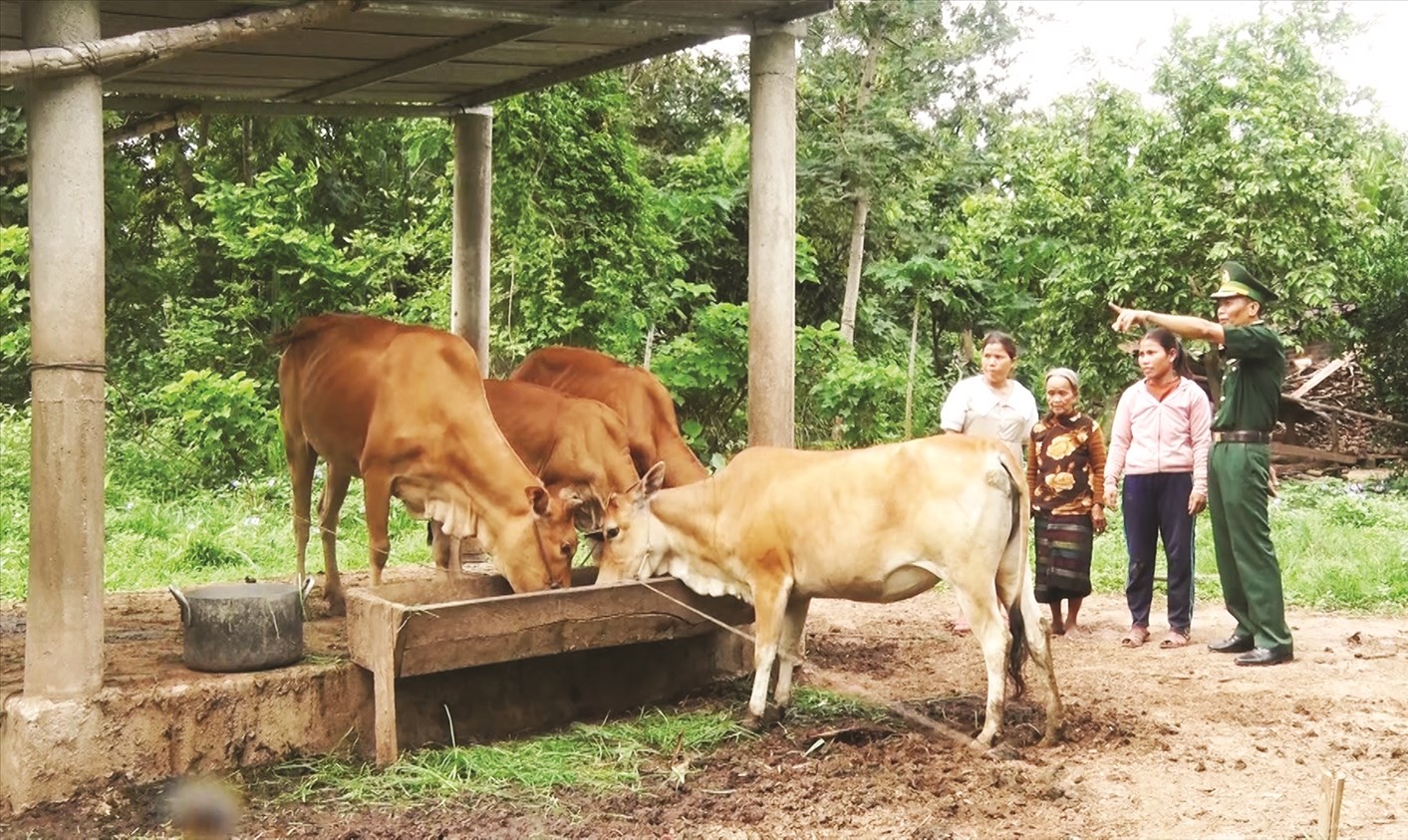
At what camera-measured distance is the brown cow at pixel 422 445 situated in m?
6.19

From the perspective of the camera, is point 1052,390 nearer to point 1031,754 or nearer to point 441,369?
point 1031,754

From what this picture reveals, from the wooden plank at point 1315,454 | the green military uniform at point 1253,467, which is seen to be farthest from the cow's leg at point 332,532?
the wooden plank at point 1315,454

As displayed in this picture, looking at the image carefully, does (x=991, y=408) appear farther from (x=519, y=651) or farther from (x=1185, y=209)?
(x=1185, y=209)

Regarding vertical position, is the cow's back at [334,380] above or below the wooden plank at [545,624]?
above

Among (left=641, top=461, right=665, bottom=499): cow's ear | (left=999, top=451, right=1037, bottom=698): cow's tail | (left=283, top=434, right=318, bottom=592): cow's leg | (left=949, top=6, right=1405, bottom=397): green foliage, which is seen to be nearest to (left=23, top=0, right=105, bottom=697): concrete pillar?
(left=641, top=461, right=665, bottom=499): cow's ear

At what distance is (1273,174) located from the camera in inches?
560

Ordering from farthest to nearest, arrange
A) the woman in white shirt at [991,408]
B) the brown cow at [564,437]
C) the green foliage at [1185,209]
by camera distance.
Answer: the green foliage at [1185,209]
the woman in white shirt at [991,408]
the brown cow at [564,437]

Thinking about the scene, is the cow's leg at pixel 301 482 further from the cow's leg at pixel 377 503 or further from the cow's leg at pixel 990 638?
the cow's leg at pixel 990 638

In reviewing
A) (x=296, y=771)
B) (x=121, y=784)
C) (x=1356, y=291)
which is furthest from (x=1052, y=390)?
(x=1356, y=291)

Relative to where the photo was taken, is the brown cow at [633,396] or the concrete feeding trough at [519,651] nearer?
the concrete feeding trough at [519,651]

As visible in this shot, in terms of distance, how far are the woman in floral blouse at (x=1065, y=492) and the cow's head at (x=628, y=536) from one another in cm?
275

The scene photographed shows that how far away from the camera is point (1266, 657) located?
7.12 meters

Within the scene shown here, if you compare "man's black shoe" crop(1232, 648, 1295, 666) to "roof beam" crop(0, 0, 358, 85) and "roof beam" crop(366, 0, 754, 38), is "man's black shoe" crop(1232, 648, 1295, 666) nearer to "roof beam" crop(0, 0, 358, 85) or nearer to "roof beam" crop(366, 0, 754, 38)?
"roof beam" crop(366, 0, 754, 38)

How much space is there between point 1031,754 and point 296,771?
300 centimetres
